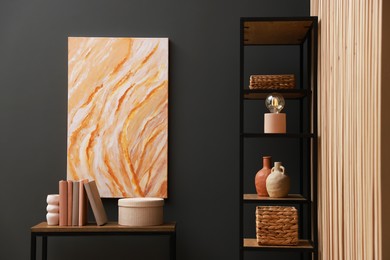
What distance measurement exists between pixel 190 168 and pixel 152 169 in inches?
10.1

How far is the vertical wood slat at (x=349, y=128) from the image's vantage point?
250 cm

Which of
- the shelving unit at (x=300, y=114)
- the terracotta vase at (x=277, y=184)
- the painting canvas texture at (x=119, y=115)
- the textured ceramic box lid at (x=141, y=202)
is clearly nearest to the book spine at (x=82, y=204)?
the textured ceramic box lid at (x=141, y=202)

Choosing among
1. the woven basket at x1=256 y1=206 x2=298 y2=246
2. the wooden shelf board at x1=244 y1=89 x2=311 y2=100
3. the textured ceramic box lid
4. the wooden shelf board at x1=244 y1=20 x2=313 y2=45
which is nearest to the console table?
the textured ceramic box lid

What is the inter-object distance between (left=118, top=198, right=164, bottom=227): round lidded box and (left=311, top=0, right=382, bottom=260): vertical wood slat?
3.26ft

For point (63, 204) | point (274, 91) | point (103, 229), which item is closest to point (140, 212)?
point (103, 229)

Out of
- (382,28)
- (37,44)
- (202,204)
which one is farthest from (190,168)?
(382,28)

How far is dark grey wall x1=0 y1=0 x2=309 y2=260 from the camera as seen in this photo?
4.37m

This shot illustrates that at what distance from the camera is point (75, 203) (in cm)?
401

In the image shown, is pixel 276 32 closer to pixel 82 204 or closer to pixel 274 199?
pixel 274 199

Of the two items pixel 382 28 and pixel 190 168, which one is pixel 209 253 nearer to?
pixel 190 168

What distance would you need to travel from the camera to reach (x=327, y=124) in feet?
11.7

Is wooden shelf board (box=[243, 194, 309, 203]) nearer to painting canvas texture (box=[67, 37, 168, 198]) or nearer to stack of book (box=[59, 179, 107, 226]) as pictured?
painting canvas texture (box=[67, 37, 168, 198])

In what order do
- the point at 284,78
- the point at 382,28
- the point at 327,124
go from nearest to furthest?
the point at 382,28 → the point at 327,124 → the point at 284,78

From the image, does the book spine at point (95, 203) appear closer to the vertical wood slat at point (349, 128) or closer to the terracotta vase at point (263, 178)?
the terracotta vase at point (263, 178)
